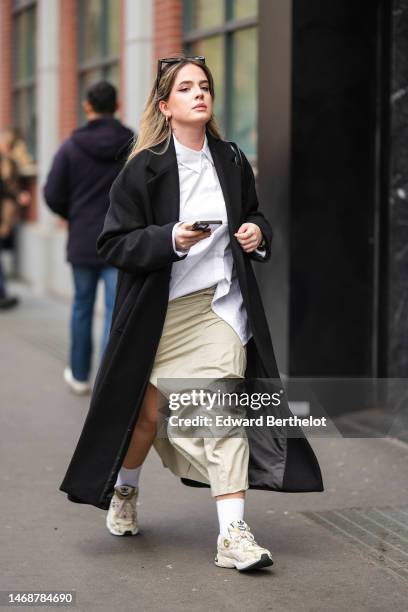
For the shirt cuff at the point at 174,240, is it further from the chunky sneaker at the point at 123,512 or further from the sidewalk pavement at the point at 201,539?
the sidewalk pavement at the point at 201,539

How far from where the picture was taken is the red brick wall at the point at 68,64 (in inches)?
603

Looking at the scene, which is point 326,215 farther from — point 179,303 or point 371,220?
point 179,303

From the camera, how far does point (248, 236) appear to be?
486 cm

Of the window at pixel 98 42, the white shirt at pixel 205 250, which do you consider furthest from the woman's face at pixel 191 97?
the window at pixel 98 42

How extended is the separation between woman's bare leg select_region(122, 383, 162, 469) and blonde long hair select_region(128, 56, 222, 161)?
36.9 inches

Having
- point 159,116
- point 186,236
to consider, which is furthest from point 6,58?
point 186,236

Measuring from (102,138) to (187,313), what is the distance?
368cm

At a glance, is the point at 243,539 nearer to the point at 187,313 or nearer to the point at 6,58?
the point at 187,313

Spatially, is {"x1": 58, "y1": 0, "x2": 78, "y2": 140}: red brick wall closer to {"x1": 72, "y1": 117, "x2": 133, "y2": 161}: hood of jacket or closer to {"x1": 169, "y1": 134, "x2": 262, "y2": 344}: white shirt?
{"x1": 72, "y1": 117, "x2": 133, "y2": 161}: hood of jacket

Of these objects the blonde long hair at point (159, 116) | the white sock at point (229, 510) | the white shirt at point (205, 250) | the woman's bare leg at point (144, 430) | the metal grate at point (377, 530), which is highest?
the blonde long hair at point (159, 116)

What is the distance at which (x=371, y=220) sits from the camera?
7.80 metres

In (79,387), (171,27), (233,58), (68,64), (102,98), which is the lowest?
(79,387)

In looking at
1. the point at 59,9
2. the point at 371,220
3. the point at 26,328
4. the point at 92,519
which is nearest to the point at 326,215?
the point at 371,220

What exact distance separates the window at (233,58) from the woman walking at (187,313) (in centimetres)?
509
